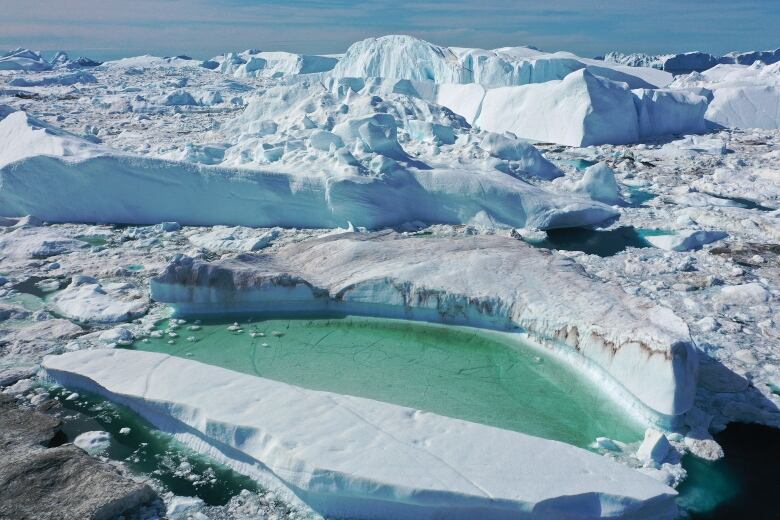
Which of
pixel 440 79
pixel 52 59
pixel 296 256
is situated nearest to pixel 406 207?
pixel 296 256

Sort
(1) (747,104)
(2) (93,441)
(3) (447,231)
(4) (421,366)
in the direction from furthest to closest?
(1) (747,104) → (3) (447,231) → (4) (421,366) → (2) (93,441)

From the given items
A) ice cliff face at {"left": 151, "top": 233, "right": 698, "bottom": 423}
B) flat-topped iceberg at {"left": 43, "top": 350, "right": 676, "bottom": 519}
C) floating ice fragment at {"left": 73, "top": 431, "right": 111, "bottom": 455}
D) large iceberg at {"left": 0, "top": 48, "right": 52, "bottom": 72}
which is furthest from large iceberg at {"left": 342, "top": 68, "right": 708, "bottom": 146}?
large iceberg at {"left": 0, "top": 48, "right": 52, "bottom": 72}

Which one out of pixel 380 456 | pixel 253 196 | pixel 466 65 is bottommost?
pixel 380 456

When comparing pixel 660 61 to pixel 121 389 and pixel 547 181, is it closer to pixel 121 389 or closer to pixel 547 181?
pixel 547 181

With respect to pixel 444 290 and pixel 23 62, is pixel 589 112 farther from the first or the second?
pixel 23 62


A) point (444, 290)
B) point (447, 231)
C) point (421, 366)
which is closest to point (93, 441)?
point (421, 366)

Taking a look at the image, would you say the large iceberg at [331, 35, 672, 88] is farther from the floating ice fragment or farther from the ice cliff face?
the floating ice fragment
